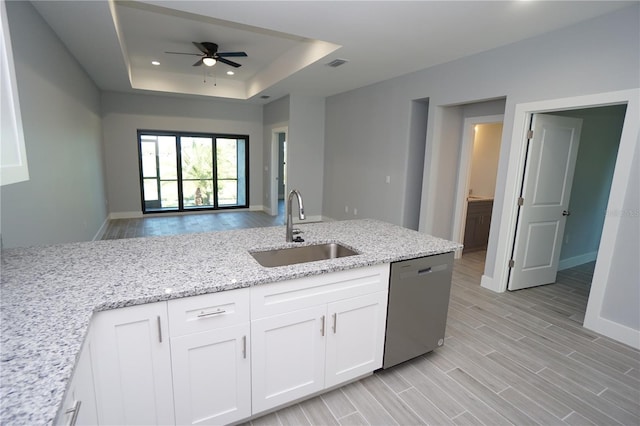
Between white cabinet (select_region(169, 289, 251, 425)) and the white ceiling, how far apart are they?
2.54m

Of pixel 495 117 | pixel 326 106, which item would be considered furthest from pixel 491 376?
A: pixel 326 106

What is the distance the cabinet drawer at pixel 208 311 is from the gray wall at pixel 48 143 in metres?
1.71

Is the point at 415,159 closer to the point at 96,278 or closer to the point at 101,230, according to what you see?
the point at 96,278

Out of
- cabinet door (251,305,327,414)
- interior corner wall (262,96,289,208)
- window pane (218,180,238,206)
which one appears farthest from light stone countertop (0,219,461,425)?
window pane (218,180,238,206)

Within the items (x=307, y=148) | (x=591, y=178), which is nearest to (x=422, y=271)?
(x=591, y=178)

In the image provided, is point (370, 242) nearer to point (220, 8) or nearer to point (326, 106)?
point (220, 8)

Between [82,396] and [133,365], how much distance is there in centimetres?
24

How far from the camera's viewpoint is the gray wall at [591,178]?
4.13 m

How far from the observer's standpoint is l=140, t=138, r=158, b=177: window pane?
7215 mm

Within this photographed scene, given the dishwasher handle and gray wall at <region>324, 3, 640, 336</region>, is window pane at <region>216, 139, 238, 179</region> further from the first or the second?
the dishwasher handle

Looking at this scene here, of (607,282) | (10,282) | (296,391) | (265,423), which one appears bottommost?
(265,423)

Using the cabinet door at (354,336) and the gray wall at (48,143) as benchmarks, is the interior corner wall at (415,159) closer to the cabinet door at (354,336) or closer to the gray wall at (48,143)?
the cabinet door at (354,336)

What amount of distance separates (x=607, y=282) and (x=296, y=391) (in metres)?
2.85

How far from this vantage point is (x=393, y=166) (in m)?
5.13
